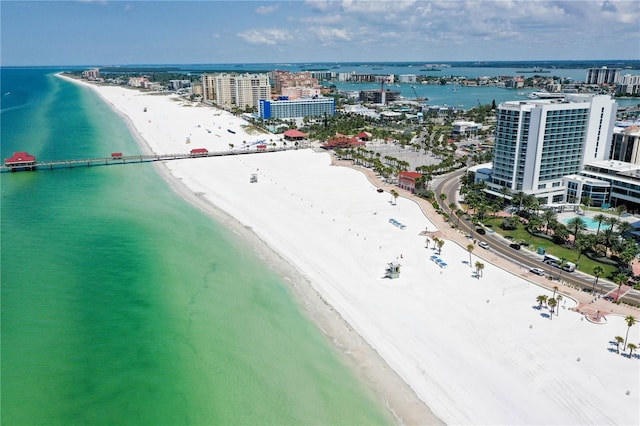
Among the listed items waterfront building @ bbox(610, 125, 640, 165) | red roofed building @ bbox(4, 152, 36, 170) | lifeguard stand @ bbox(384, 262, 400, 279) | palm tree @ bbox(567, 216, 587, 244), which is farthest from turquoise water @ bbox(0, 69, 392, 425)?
waterfront building @ bbox(610, 125, 640, 165)

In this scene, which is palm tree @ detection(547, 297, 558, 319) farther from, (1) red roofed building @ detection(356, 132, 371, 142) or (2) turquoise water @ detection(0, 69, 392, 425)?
(1) red roofed building @ detection(356, 132, 371, 142)

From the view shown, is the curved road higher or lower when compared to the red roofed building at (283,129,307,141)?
lower

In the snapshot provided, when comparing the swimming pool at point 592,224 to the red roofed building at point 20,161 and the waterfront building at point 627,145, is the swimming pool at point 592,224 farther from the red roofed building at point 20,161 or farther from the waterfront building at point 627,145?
the red roofed building at point 20,161

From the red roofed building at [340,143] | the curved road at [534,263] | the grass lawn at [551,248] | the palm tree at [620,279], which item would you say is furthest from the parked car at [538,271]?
the red roofed building at [340,143]

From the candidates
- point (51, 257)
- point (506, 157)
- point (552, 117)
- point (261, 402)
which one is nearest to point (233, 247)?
point (51, 257)

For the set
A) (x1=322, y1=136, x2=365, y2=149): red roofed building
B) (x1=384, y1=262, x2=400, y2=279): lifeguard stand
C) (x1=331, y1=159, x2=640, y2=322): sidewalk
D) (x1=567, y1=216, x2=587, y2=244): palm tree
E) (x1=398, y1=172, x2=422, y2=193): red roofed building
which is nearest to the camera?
(x1=331, y1=159, x2=640, y2=322): sidewalk

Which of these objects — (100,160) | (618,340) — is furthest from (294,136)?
(618,340)
